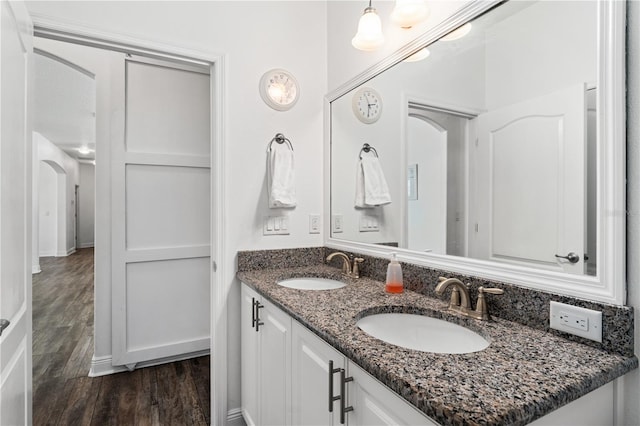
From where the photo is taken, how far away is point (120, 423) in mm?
1940

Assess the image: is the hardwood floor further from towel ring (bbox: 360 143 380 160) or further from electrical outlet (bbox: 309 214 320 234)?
towel ring (bbox: 360 143 380 160)

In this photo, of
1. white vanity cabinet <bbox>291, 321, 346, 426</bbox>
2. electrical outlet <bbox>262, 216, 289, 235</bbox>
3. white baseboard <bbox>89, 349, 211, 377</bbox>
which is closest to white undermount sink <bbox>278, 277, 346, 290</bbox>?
electrical outlet <bbox>262, 216, 289, 235</bbox>

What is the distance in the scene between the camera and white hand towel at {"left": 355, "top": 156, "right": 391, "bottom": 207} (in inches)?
70.0

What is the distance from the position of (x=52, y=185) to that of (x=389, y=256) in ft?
33.3

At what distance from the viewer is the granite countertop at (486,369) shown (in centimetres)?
60

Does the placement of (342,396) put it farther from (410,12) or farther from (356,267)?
(410,12)

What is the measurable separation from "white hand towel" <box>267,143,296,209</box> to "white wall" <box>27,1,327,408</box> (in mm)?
57

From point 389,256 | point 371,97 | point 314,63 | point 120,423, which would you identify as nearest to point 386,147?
point 371,97

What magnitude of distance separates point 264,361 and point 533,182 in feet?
4.22

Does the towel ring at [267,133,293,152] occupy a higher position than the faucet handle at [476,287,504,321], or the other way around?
the towel ring at [267,133,293,152]

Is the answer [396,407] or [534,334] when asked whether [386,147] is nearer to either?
[534,334]

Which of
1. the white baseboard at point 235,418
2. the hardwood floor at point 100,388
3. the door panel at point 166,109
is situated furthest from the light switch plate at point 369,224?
the door panel at point 166,109

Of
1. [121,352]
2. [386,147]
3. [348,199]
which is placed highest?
[386,147]

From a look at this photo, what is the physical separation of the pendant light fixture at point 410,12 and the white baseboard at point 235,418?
213 cm
